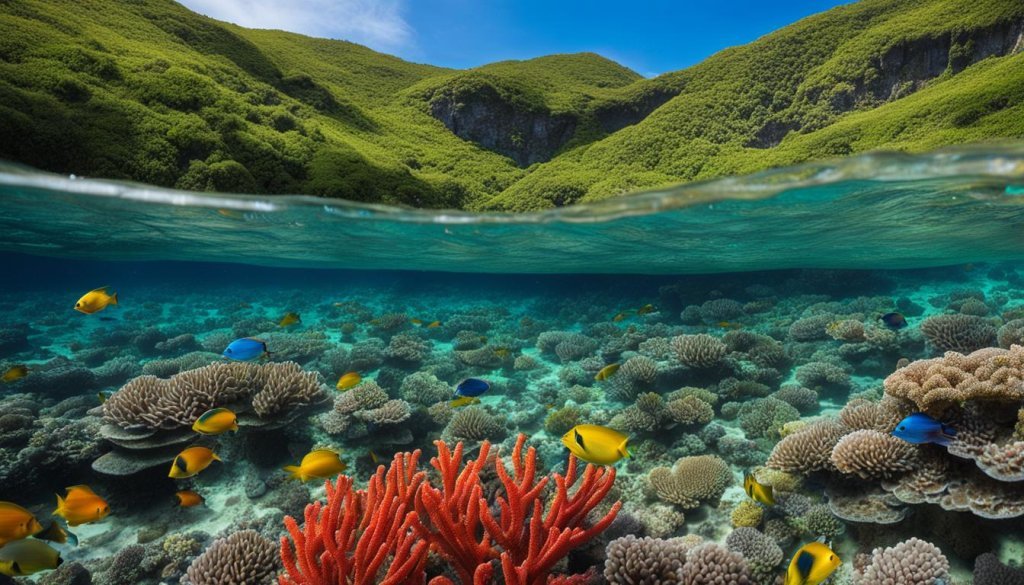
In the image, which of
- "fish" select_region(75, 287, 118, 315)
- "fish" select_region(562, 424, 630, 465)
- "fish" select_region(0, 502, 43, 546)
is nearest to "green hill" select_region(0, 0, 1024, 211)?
"fish" select_region(75, 287, 118, 315)

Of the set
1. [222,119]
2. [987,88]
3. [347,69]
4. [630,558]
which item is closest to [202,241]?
[222,119]

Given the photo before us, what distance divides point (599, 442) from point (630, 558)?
137cm

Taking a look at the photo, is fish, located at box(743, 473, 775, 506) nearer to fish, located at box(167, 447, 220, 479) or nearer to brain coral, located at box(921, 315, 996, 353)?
fish, located at box(167, 447, 220, 479)

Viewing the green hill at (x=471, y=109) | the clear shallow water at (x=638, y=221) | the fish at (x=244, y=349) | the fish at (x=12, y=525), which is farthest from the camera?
the green hill at (x=471, y=109)

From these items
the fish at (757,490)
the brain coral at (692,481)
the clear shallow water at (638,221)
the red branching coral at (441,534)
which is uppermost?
the clear shallow water at (638,221)

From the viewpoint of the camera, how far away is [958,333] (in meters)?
10.1

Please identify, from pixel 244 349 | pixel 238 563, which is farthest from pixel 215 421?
pixel 238 563

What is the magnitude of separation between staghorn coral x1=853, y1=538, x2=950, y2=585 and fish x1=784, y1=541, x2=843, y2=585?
1274 millimetres

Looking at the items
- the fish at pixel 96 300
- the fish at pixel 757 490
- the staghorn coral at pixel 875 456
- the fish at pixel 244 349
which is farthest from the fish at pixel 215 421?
the staghorn coral at pixel 875 456

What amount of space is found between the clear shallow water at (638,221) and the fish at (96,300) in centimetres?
578

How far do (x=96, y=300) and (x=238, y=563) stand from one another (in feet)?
14.7

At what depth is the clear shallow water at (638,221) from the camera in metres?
10.5

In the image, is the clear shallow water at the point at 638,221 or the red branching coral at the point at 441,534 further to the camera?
the clear shallow water at the point at 638,221

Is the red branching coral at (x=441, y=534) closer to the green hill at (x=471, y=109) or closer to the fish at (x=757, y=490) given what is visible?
the fish at (x=757, y=490)
